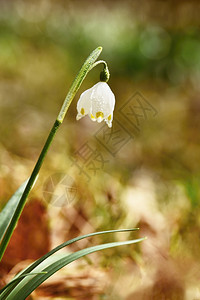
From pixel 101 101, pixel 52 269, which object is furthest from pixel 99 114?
pixel 52 269

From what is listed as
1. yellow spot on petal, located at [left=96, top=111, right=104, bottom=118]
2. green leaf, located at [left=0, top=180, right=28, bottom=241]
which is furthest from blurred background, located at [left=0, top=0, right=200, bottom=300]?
yellow spot on petal, located at [left=96, top=111, right=104, bottom=118]

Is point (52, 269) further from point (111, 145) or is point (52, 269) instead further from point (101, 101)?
point (111, 145)

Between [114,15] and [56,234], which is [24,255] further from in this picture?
[114,15]

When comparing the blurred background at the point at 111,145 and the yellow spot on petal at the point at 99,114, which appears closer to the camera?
the yellow spot on petal at the point at 99,114

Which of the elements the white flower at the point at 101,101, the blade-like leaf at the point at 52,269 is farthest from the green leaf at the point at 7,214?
the white flower at the point at 101,101

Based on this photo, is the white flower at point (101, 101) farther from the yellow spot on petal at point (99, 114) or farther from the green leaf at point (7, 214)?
the green leaf at point (7, 214)

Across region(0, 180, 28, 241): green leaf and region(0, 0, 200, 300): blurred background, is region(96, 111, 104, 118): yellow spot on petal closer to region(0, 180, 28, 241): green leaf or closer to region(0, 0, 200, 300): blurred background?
region(0, 180, 28, 241): green leaf

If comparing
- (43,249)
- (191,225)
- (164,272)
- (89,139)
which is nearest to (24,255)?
(43,249)

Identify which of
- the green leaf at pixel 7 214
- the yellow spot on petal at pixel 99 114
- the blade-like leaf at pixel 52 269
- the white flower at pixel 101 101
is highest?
the white flower at pixel 101 101

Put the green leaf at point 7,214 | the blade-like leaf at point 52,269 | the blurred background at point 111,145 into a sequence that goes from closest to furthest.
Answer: the blade-like leaf at point 52,269
the green leaf at point 7,214
the blurred background at point 111,145

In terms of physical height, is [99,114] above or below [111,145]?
below
